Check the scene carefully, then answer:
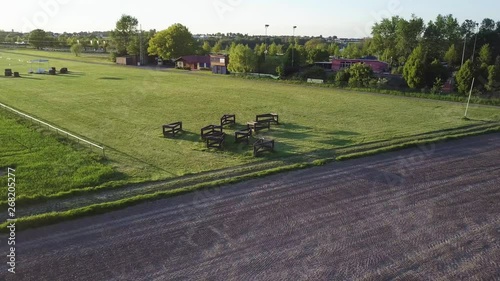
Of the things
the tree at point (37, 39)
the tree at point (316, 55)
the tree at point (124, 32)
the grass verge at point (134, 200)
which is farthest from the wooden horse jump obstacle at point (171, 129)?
the tree at point (37, 39)

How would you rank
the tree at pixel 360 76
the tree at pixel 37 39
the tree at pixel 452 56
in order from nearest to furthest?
the tree at pixel 360 76
the tree at pixel 452 56
the tree at pixel 37 39

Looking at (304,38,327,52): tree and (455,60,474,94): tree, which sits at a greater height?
(304,38,327,52): tree

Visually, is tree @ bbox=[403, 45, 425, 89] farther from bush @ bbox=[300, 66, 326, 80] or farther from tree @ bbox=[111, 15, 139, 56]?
tree @ bbox=[111, 15, 139, 56]

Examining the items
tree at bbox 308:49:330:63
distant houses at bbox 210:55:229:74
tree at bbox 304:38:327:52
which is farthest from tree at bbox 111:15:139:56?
tree at bbox 308:49:330:63

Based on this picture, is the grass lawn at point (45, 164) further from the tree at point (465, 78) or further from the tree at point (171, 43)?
the tree at point (171, 43)

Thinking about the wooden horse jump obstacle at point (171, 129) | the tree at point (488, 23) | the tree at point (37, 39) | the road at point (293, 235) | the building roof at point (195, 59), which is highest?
the tree at point (488, 23)

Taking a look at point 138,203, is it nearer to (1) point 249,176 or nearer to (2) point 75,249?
(2) point 75,249

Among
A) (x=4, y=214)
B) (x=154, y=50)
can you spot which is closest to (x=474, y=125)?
(x=4, y=214)
